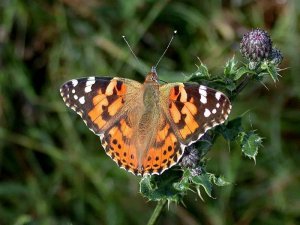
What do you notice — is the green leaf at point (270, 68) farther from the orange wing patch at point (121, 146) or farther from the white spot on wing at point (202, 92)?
the orange wing patch at point (121, 146)

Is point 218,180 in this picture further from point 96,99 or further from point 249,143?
point 96,99

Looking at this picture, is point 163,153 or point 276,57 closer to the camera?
point 163,153

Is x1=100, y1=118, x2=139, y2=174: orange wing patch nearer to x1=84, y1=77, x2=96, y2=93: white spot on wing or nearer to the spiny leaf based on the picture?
x1=84, y1=77, x2=96, y2=93: white spot on wing

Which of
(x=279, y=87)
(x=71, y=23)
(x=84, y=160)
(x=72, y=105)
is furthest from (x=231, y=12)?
(x=72, y=105)

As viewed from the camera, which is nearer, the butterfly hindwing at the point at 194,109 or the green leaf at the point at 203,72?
the butterfly hindwing at the point at 194,109

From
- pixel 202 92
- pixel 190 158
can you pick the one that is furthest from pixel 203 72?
pixel 190 158

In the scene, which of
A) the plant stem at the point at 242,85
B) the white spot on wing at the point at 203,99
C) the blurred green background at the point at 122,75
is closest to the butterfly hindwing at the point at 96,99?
the white spot on wing at the point at 203,99
